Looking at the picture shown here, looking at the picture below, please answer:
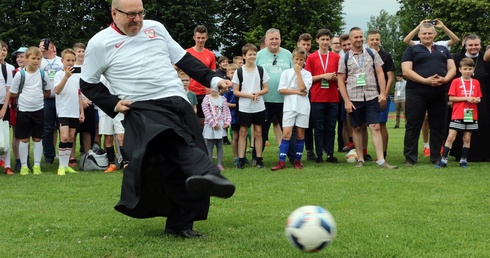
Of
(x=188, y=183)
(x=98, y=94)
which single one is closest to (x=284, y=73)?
(x=98, y=94)

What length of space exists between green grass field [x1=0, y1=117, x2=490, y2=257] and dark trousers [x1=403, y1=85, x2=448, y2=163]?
41.5 inches

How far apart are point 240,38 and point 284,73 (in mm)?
45091

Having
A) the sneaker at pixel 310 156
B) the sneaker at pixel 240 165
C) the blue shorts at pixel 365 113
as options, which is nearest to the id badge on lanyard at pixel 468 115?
the blue shorts at pixel 365 113

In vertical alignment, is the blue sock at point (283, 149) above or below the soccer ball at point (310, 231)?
below

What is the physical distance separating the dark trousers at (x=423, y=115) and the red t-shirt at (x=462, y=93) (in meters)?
0.30

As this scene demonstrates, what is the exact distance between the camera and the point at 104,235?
6848 mm

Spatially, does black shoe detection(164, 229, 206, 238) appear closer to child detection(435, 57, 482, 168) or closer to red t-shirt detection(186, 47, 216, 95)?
child detection(435, 57, 482, 168)

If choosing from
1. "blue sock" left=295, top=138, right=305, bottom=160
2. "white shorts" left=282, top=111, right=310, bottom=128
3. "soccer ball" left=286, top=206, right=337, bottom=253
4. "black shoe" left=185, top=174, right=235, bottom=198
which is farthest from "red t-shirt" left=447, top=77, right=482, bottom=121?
"black shoe" left=185, top=174, right=235, bottom=198

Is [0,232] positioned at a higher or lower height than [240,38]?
lower

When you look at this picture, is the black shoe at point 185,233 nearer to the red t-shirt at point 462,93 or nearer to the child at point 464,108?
the child at point 464,108

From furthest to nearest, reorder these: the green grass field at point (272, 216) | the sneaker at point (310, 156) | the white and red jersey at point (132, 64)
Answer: the sneaker at point (310, 156) < the white and red jersey at point (132, 64) < the green grass field at point (272, 216)

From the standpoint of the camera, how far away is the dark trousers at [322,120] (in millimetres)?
13492

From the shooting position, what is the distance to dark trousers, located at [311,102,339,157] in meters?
13.5

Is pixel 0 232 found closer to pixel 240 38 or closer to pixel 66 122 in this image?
pixel 66 122
